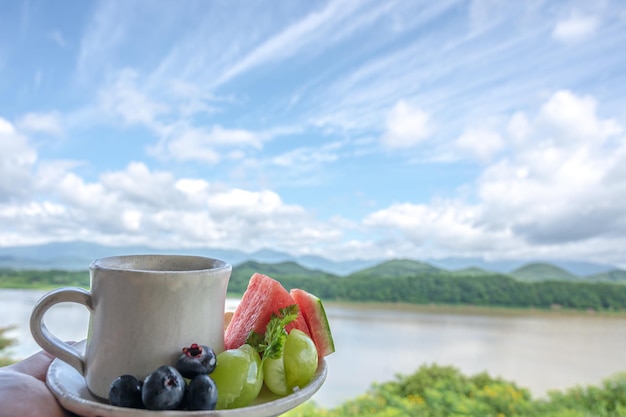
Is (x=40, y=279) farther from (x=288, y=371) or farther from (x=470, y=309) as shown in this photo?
(x=288, y=371)

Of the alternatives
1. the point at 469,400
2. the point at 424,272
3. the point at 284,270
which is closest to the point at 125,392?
the point at 469,400

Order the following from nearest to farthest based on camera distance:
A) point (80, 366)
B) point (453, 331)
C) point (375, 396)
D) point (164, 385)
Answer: point (164, 385)
point (80, 366)
point (375, 396)
point (453, 331)

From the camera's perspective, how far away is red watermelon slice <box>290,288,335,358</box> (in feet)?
3.67

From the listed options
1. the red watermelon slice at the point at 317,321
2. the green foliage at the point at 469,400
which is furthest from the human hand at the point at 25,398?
the green foliage at the point at 469,400

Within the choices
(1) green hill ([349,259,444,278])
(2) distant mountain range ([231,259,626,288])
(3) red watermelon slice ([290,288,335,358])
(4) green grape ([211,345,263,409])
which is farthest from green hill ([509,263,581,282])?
(4) green grape ([211,345,263,409])

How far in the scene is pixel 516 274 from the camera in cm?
586

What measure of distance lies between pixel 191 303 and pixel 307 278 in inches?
179

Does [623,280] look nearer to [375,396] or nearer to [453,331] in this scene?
[453,331]

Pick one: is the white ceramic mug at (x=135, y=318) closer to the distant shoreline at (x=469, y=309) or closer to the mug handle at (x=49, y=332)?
the mug handle at (x=49, y=332)

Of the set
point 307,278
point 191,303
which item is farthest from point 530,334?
point 191,303

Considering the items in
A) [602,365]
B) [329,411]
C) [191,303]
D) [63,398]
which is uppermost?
[191,303]

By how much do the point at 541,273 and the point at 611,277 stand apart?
80 centimetres

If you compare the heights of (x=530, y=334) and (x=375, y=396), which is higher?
(x=530, y=334)

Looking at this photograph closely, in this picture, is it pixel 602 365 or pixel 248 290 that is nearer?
pixel 248 290
